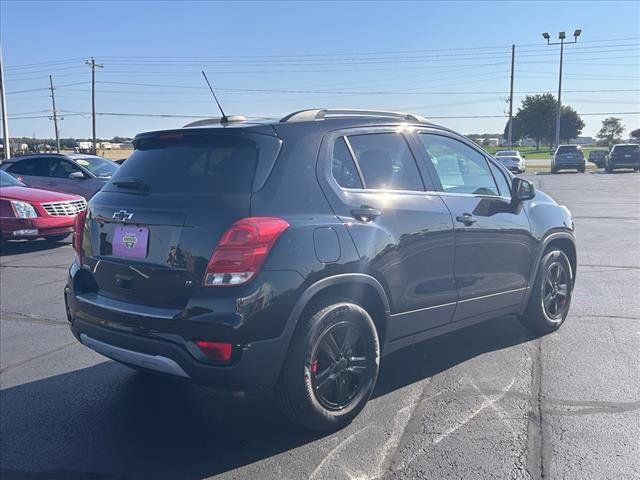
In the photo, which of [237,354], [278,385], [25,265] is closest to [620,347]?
[278,385]

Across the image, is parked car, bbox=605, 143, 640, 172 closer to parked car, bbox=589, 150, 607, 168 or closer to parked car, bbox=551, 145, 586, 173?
parked car, bbox=551, 145, 586, 173

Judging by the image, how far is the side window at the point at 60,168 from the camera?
1489cm

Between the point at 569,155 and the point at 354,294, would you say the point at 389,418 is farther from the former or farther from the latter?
the point at 569,155

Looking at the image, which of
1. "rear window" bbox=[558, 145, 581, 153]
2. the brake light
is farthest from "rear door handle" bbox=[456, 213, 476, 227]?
"rear window" bbox=[558, 145, 581, 153]

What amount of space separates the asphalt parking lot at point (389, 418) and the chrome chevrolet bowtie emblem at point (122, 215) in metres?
1.30

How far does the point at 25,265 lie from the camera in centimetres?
998

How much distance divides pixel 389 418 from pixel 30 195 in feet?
31.0

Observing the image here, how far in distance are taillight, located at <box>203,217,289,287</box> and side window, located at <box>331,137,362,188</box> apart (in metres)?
0.78

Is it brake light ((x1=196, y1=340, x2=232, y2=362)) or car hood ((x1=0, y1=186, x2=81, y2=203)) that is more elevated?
brake light ((x1=196, y1=340, x2=232, y2=362))

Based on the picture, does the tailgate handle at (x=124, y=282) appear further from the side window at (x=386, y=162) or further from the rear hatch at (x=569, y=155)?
the rear hatch at (x=569, y=155)

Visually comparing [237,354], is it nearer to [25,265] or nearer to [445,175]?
[445,175]

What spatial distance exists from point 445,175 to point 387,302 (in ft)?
3.99

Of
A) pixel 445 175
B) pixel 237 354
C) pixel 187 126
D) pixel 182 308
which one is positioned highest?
pixel 187 126

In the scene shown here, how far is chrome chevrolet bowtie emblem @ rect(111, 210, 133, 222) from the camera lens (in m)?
3.76
